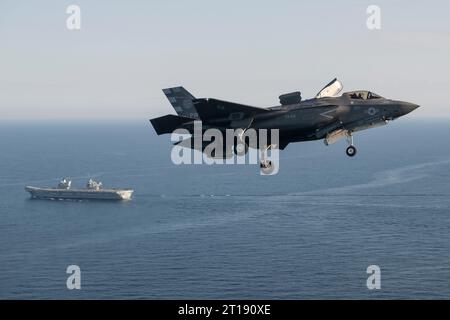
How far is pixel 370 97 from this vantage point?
47531 mm

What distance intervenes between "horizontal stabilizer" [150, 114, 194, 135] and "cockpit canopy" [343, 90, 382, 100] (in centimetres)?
1185

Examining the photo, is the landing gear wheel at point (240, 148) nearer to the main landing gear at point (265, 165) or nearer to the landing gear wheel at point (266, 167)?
the main landing gear at point (265, 165)

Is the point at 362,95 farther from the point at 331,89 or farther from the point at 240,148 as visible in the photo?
the point at 240,148

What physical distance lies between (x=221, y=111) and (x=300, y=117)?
18.2ft

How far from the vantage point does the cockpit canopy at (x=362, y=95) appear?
4738cm

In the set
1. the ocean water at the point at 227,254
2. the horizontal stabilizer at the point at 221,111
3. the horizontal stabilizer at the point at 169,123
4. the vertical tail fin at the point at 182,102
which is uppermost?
the vertical tail fin at the point at 182,102

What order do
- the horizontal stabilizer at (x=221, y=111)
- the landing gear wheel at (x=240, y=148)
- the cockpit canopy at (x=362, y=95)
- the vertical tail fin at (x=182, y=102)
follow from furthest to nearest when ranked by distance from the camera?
the vertical tail fin at (x=182, y=102) → the cockpit canopy at (x=362, y=95) → the landing gear wheel at (x=240, y=148) → the horizontal stabilizer at (x=221, y=111)

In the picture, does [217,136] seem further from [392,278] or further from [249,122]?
[392,278]

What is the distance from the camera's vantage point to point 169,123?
4569cm

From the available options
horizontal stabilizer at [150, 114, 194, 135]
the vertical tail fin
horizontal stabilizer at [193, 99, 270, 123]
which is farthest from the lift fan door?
the vertical tail fin

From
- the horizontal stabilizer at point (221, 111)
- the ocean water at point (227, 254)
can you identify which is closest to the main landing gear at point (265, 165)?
the horizontal stabilizer at point (221, 111)

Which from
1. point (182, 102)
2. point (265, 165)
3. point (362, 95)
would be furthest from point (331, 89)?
point (182, 102)
